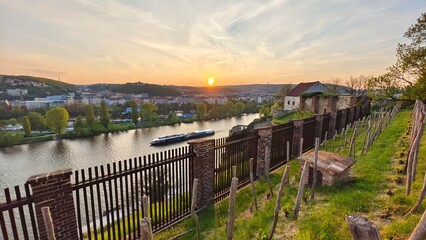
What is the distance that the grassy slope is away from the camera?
418 centimetres

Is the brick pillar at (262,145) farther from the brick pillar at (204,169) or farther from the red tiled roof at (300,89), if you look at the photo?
the red tiled roof at (300,89)

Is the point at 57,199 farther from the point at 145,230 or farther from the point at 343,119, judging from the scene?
the point at 343,119

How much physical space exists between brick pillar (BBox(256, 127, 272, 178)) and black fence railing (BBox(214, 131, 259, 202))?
0.26 meters

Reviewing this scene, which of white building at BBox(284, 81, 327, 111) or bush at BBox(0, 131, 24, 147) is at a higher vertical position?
white building at BBox(284, 81, 327, 111)

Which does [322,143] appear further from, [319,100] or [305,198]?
[319,100]

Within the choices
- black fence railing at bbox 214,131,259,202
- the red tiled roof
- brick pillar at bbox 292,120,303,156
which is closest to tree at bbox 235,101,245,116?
the red tiled roof

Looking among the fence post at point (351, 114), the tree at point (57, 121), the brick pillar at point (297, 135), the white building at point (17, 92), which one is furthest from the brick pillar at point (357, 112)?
the white building at point (17, 92)

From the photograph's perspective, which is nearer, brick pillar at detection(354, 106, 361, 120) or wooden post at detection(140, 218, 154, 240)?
wooden post at detection(140, 218, 154, 240)

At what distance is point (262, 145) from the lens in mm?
8180

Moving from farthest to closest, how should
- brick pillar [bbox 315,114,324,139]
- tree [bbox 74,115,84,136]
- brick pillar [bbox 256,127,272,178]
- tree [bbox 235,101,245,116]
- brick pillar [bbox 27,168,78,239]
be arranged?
tree [bbox 235,101,245,116], tree [bbox 74,115,84,136], brick pillar [bbox 315,114,324,139], brick pillar [bbox 256,127,272,178], brick pillar [bbox 27,168,78,239]

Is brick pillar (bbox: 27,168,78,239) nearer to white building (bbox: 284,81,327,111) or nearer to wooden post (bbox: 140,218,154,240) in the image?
wooden post (bbox: 140,218,154,240)

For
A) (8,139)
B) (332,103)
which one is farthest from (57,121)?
(332,103)

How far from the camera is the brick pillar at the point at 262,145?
8.05m

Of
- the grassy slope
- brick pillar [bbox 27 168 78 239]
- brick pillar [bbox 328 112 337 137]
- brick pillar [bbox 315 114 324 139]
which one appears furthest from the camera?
brick pillar [bbox 328 112 337 137]
